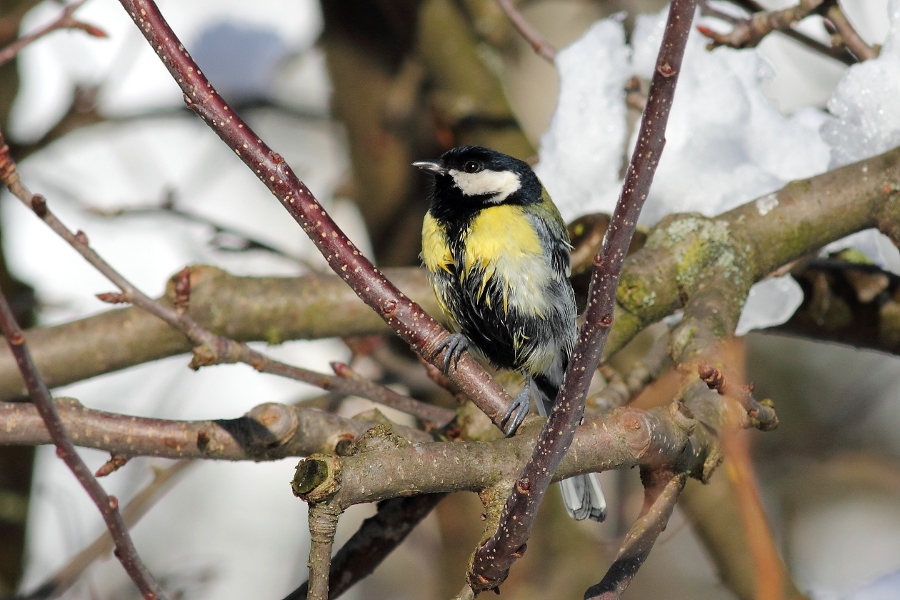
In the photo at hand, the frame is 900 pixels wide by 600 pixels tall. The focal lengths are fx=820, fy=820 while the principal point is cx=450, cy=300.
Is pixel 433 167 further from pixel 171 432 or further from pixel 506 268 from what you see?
pixel 171 432

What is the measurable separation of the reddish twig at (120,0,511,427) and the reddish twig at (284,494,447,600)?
374 mm

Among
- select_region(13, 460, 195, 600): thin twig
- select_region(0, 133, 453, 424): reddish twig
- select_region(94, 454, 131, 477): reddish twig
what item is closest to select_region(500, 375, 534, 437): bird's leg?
select_region(0, 133, 453, 424): reddish twig

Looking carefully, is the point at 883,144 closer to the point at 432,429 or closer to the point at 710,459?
the point at 710,459

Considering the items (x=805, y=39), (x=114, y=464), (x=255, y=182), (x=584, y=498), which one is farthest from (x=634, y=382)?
(x=255, y=182)

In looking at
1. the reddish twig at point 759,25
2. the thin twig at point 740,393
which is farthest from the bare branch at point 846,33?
the thin twig at point 740,393

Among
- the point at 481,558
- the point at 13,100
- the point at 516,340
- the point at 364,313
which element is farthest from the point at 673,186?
the point at 13,100

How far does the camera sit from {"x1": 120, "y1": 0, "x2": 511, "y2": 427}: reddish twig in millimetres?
1101

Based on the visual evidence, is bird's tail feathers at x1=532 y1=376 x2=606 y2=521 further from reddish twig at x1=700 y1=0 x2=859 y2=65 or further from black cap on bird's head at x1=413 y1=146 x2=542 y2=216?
reddish twig at x1=700 y1=0 x2=859 y2=65

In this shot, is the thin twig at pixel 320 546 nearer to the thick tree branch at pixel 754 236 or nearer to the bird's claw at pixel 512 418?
the bird's claw at pixel 512 418

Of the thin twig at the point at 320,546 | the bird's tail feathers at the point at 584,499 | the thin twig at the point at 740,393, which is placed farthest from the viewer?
the bird's tail feathers at the point at 584,499

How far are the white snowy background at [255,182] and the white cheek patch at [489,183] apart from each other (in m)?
0.20

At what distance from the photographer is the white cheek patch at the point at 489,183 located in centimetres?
197

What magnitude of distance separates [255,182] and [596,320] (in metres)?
4.96

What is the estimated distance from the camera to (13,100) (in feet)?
10.4
